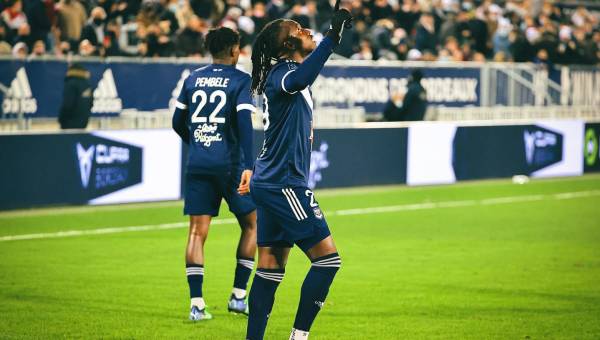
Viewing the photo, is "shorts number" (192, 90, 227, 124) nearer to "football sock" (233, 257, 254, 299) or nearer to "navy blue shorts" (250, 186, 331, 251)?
"football sock" (233, 257, 254, 299)

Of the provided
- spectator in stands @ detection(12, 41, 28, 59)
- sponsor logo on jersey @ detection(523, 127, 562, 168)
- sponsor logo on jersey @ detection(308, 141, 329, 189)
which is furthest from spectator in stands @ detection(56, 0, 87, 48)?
sponsor logo on jersey @ detection(523, 127, 562, 168)

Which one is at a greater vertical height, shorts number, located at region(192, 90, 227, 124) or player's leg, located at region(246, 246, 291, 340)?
shorts number, located at region(192, 90, 227, 124)

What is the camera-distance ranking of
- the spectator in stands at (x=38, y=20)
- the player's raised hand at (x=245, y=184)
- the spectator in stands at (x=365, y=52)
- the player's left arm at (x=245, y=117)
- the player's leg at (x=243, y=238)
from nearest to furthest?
the player's raised hand at (x=245, y=184)
the player's left arm at (x=245, y=117)
the player's leg at (x=243, y=238)
the spectator in stands at (x=38, y=20)
the spectator in stands at (x=365, y=52)

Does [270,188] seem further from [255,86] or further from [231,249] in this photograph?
[231,249]

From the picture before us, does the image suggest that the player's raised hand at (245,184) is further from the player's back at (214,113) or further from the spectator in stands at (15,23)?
the spectator in stands at (15,23)

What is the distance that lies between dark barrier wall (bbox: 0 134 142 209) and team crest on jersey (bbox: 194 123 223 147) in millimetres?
7030

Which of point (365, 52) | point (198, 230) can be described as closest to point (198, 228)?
point (198, 230)

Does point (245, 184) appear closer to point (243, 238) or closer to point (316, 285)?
point (316, 285)

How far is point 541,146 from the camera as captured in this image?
23.1 metres

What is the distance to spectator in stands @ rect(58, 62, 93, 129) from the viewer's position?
1617cm

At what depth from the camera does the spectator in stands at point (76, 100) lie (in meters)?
16.2

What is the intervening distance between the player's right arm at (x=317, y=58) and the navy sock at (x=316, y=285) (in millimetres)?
1085

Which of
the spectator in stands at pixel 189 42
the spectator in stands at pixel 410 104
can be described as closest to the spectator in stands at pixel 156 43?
the spectator in stands at pixel 189 42

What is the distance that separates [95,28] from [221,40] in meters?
11.2
